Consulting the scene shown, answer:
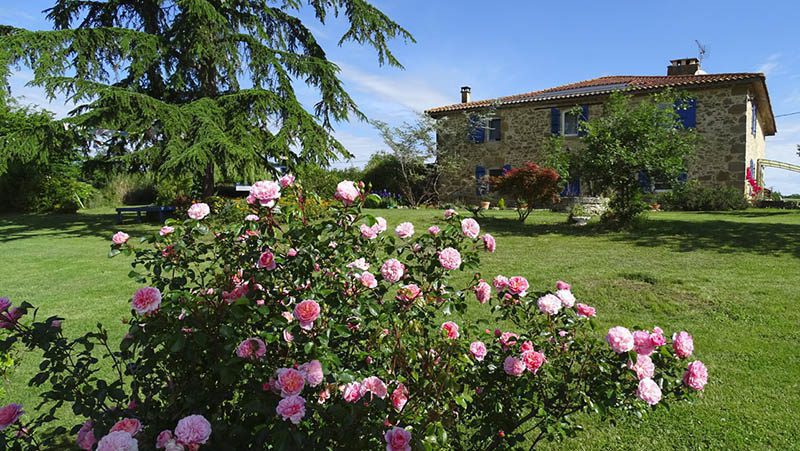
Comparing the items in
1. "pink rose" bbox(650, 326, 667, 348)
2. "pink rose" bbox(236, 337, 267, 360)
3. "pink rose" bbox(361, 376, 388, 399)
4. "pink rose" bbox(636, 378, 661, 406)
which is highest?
"pink rose" bbox(236, 337, 267, 360)

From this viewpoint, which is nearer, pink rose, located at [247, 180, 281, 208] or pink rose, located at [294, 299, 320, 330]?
pink rose, located at [294, 299, 320, 330]

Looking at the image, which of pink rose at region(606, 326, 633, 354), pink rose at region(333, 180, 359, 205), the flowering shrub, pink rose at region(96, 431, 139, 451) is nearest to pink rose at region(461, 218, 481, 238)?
the flowering shrub

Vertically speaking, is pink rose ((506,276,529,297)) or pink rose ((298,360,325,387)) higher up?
pink rose ((506,276,529,297))

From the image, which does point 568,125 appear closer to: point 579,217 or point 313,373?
point 579,217

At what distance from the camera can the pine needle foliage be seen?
11.5 metres

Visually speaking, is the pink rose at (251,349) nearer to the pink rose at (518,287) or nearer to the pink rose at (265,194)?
the pink rose at (265,194)

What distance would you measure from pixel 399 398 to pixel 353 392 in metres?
0.19

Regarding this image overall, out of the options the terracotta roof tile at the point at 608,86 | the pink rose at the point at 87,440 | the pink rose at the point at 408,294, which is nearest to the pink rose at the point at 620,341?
the pink rose at the point at 408,294

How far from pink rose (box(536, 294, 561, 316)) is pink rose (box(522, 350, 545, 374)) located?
17 cm

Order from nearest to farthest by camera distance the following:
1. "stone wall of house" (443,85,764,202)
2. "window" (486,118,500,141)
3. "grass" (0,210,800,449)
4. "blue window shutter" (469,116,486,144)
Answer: "grass" (0,210,800,449) < "stone wall of house" (443,85,764,202) < "blue window shutter" (469,116,486,144) < "window" (486,118,500,141)

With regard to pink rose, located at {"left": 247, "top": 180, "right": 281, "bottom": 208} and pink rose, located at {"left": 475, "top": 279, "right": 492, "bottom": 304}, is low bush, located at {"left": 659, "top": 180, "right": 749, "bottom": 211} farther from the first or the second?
pink rose, located at {"left": 247, "top": 180, "right": 281, "bottom": 208}

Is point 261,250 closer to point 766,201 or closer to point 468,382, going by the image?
point 468,382

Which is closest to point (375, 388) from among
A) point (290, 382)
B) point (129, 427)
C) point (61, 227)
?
point (290, 382)

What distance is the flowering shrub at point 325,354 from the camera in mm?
1558
